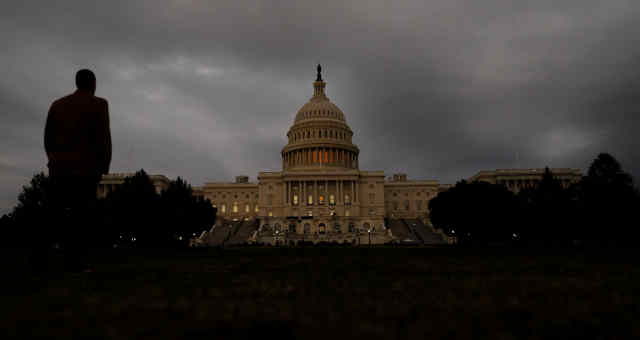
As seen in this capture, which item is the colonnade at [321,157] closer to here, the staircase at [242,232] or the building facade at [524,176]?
the staircase at [242,232]

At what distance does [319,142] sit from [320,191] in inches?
718

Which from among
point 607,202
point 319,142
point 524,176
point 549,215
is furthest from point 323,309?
point 524,176

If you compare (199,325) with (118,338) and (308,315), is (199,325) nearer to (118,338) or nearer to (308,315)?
(118,338)

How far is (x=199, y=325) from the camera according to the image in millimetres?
3492

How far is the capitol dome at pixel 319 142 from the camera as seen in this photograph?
445 ft

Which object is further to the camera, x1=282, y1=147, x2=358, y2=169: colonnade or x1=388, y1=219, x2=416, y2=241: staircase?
x1=282, y1=147, x2=358, y2=169: colonnade

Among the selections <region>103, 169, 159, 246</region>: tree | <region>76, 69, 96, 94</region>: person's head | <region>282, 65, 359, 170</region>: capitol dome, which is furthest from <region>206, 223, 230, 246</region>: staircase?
<region>76, 69, 96, 94</region>: person's head

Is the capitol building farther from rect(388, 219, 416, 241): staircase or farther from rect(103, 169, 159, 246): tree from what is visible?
rect(103, 169, 159, 246): tree

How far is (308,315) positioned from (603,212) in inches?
2031

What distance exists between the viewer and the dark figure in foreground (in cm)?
818

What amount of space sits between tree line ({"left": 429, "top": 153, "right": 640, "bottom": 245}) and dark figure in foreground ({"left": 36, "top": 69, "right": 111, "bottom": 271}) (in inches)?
2002

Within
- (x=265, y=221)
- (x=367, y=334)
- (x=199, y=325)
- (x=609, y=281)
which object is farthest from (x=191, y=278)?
(x=265, y=221)

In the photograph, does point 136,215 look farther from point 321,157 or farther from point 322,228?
point 321,157

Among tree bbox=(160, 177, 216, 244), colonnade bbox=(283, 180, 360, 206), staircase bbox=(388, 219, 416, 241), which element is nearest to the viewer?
tree bbox=(160, 177, 216, 244)
